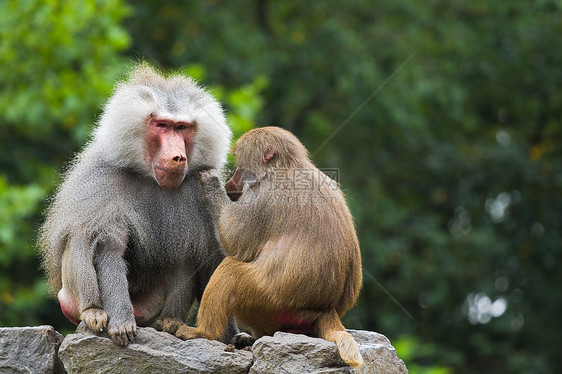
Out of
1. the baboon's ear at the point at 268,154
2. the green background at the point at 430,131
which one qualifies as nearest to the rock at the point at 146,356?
the baboon's ear at the point at 268,154

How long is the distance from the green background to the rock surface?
21.3ft

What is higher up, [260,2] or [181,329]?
[260,2]

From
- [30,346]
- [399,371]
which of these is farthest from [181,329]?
[399,371]

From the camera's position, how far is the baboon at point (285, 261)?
386cm

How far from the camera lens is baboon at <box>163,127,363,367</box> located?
3863 mm

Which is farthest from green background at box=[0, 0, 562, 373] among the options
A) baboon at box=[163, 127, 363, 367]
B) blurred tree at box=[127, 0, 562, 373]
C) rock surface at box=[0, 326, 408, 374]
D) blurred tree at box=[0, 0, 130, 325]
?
rock surface at box=[0, 326, 408, 374]

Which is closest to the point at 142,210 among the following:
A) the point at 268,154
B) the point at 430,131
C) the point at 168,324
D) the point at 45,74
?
the point at 168,324

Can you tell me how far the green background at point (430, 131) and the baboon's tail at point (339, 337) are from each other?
6.36 metres

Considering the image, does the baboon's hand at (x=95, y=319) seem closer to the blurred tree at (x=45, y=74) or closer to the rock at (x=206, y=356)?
the rock at (x=206, y=356)

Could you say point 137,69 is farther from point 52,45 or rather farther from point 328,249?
point 52,45

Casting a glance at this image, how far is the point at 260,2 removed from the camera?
42.9 feet

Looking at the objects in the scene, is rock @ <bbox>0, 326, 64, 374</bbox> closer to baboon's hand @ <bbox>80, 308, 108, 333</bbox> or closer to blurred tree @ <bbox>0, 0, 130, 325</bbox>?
baboon's hand @ <bbox>80, 308, 108, 333</bbox>

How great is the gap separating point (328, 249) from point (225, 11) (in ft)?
28.7

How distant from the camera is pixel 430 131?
1264 centimetres
